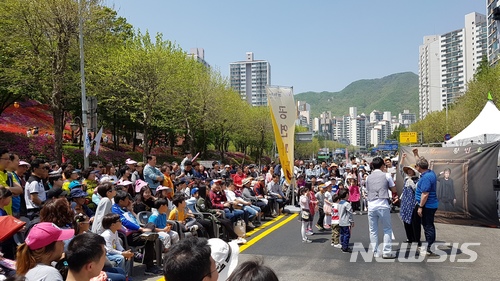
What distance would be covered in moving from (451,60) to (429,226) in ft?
552

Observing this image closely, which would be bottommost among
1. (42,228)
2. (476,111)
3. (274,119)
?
(42,228)

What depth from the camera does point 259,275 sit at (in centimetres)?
221

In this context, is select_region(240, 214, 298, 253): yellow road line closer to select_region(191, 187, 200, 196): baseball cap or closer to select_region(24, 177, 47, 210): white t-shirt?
select_region(191, 187, 200, 196): baseball cap

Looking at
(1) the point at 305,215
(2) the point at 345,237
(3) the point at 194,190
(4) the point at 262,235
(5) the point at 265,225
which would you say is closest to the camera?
(2) the point at 345,237

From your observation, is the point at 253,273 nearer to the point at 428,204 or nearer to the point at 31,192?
the point at 31,192

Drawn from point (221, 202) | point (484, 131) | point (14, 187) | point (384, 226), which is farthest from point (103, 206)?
point (484, 131)

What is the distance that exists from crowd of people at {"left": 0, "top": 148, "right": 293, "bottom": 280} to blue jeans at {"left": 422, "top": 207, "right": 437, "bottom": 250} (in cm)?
416

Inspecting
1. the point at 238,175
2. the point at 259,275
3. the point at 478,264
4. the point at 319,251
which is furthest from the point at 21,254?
the point at 238,175

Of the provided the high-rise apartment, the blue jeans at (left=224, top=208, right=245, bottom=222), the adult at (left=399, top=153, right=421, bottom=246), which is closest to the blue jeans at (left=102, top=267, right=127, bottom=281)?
the blue jeans at (left=224, top=208, right=245, bottom=222)

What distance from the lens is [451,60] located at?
156 m

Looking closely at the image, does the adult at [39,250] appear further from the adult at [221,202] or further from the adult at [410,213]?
the adult at [410,213]

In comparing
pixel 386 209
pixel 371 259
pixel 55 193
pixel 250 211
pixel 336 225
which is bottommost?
pixel 371 259

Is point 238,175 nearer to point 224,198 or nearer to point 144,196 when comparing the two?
point 224,198

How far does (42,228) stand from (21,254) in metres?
0.28
